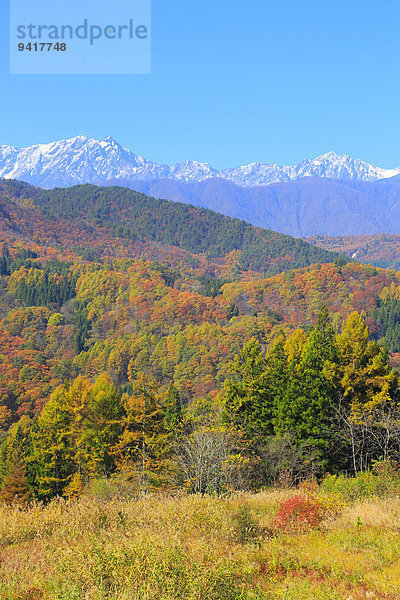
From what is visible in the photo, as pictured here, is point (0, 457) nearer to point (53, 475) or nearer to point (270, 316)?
point (53, 475)

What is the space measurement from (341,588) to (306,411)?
23913mm

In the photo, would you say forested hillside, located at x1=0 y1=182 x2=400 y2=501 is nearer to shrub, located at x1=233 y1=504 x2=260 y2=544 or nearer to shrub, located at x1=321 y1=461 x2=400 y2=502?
shrub, located at x1=321 y1=461 x2=400 y2=502

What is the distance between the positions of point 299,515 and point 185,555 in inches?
196

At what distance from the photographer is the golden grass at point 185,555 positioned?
6969 millimetres

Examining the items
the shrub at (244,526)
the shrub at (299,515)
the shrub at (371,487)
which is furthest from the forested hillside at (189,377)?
the shrub at (244,526)

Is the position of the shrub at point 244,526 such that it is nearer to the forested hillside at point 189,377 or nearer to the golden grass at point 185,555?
the golden grass at point 185,555

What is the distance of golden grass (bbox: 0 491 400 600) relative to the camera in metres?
6.97

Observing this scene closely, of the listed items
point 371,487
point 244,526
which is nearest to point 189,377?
point 371,487

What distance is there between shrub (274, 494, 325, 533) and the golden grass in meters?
0.23

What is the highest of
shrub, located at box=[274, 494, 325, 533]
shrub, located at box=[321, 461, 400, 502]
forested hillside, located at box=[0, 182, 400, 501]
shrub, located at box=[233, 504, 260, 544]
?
shrub, located at box=[233, 504, 260, 544]

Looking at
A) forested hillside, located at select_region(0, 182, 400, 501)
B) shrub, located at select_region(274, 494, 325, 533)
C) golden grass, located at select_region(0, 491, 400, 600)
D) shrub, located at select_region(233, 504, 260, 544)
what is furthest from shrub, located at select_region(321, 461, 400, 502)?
forested hillside, located at select_region(0, 182, 400, 501)

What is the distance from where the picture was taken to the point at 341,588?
7.86m

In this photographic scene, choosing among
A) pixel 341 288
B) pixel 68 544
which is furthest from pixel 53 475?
pixel 341 288

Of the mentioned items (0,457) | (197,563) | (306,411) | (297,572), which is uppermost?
(197,563)
